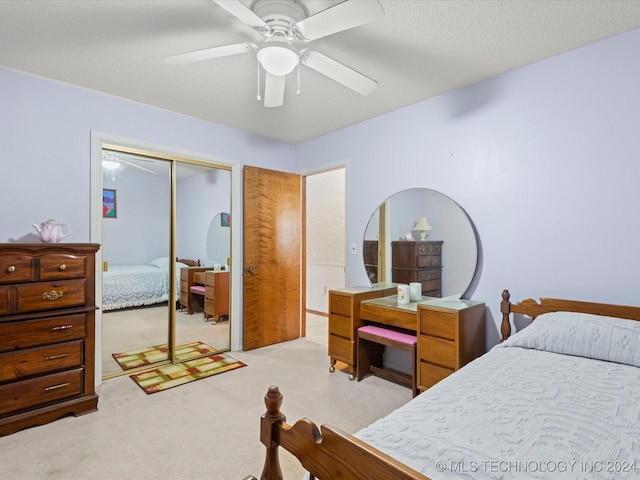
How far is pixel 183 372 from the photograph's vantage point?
124 inches

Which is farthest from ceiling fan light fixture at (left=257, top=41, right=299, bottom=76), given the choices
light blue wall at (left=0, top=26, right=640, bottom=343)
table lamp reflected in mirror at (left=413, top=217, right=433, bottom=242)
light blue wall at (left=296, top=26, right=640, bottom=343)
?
table lamp reflected in mirror at (left=413, top=217, right=433, bottom=242)

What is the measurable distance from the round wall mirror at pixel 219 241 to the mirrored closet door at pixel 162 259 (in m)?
0.01

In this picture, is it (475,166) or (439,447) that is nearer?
(439,447)

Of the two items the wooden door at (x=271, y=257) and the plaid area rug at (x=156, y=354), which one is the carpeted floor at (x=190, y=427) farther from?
the wooden door at (x=271, y=257)

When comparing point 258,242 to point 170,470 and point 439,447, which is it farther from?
point 439,447

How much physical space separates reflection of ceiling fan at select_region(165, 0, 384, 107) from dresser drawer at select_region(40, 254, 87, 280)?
1.53m

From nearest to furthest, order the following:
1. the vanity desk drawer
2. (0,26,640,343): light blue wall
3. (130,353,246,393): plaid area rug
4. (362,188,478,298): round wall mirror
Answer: (0,26,640,343): light blue wall
the vanity desk drawer
(362,188,478,298): round wall mirror
(130,353,246,393): plaid area rug

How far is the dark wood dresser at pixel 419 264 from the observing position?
295cm

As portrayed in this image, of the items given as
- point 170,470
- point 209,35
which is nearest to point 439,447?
point 170,470

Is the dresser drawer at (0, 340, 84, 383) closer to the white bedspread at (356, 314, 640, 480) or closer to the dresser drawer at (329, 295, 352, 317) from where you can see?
the dresser drawer at (329, 295, 352, 317)

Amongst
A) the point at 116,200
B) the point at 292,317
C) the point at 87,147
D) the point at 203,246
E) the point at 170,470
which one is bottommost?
the point at 170,470

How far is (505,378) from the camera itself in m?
1.51

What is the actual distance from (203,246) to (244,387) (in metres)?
1.53

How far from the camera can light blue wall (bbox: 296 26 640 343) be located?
2.06 meters
